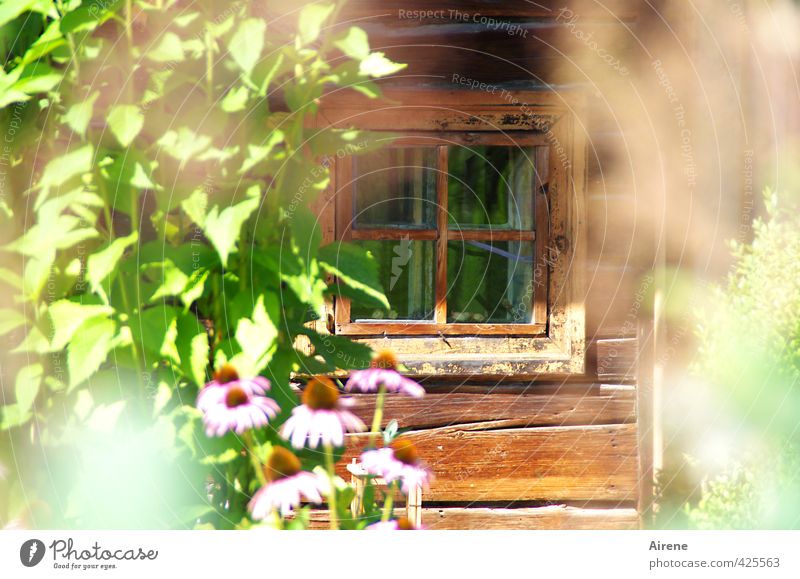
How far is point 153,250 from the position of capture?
0.88 metres

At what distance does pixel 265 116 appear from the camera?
89cm

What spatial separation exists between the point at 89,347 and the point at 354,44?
0.52 m

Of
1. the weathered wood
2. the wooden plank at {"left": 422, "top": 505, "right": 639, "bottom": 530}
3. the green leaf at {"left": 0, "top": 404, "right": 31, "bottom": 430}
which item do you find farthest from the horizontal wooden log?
the green leaf at {"left": 0, "top": 404, "right": 31, "bottom": 430}

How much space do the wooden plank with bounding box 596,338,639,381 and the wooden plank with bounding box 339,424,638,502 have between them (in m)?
0.12

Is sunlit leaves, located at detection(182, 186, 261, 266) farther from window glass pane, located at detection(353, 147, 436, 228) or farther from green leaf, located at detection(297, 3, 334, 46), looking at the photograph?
window glass pane, located at detection(353, 147, 436, 228)

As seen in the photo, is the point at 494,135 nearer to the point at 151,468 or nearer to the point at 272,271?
the point at 272,271

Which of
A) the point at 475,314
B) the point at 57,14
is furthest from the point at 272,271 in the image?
the point at 475,314

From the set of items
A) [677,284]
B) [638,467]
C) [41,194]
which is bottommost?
[638,467]

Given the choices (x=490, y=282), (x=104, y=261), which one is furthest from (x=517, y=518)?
(x=104, y=261)

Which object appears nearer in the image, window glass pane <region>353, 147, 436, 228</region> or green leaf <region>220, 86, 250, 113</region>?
green leaf <region>220, 86, 250, 113</region>

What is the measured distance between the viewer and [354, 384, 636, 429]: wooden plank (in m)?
1.45

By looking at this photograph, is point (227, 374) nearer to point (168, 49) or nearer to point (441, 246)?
point (168, 49)

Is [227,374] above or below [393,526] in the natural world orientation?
above

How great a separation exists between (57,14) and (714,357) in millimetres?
1343
